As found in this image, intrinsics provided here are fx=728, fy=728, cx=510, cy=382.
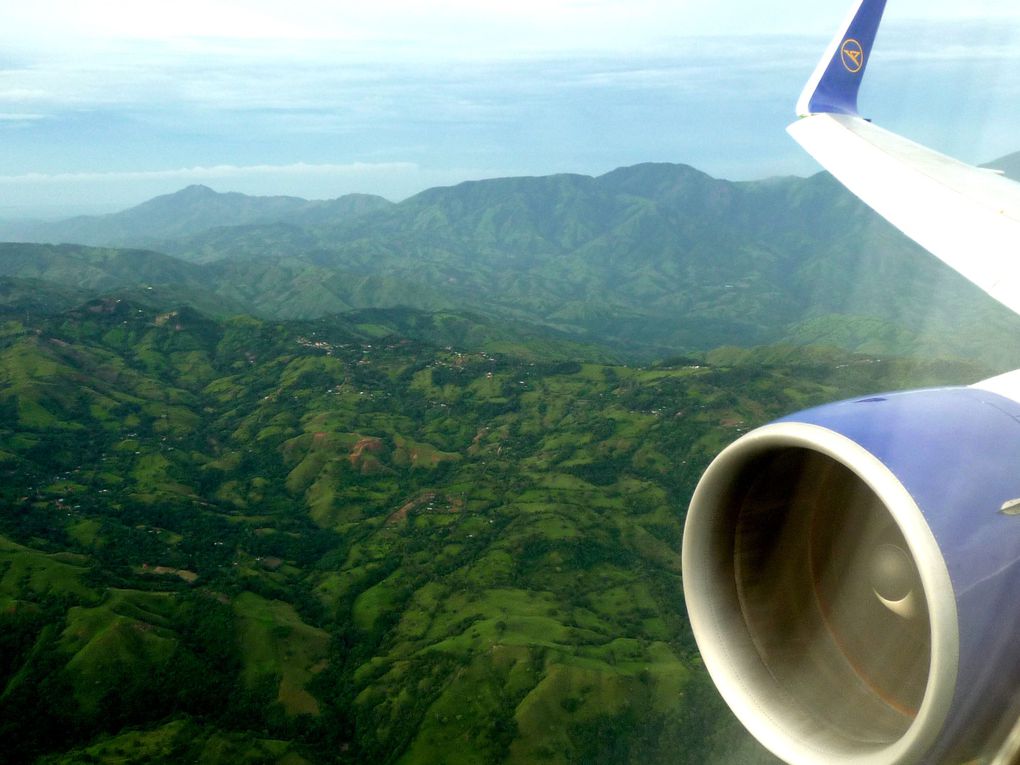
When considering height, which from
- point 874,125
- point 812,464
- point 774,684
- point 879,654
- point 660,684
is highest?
point 874,125

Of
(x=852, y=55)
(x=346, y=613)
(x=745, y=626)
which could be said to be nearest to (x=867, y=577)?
(x=745, y=626)

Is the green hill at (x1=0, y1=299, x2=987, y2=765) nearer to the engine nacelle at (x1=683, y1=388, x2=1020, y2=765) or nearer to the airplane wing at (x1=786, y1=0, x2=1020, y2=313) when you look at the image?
the airplane wing at (x1=786, y1=0, x2=1020, y2=313)

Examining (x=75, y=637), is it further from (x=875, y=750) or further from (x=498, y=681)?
(x=875, y=750)

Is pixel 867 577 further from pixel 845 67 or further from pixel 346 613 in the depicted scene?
pixel 346 613

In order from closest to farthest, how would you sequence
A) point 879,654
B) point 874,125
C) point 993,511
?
point 993,511 < point 879,654 < point 874,125

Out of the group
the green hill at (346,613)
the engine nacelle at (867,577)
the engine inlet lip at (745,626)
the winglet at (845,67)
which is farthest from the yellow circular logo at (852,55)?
the green hill at (346,613)

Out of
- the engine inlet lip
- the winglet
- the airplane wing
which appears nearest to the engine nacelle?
the engine inlet lip

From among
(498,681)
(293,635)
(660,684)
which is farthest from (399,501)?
(660,684)

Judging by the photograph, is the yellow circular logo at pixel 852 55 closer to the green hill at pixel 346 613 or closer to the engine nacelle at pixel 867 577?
the engine nacelle at pixel 867 577
